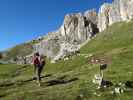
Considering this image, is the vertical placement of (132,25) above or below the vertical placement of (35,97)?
above

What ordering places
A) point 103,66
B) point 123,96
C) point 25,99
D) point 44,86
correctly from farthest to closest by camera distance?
point 44,86
point 103,66
point 25,99
point 123,96

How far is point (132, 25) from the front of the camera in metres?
196

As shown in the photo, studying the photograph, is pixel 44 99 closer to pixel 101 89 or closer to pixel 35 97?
pixel 35 97

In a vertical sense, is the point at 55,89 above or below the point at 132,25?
below

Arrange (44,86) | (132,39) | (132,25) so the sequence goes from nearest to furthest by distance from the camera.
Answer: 1. (44,86)
2. (132,39)
3. (132,25)

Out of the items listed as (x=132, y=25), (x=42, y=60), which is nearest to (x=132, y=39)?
(x=132, y=25)

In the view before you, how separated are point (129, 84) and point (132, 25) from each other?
6569 inches

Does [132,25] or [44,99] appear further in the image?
[132,25]

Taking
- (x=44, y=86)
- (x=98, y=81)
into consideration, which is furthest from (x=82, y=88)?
(x=44, y=86)

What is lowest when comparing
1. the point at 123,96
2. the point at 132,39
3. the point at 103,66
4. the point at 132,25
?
the point at 123,96

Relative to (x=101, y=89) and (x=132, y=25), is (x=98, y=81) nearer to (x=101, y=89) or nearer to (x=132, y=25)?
(x=101, y=89)

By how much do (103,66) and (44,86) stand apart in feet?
25.4

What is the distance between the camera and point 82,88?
3350 centimetres

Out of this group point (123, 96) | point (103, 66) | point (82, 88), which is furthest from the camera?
point (103, 66)
